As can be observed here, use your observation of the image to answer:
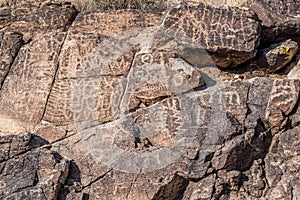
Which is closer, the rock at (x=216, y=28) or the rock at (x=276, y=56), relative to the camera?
the rock at (x=216, y=28)

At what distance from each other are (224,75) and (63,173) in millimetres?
2175

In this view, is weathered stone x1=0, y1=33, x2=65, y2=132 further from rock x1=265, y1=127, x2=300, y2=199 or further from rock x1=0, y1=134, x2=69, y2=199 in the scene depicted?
rock x1=265, y1=127, x2=300, y2=199

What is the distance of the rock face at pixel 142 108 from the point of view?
4.62 metres

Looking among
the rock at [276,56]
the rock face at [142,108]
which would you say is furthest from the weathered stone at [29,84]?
the rock at [276,56]

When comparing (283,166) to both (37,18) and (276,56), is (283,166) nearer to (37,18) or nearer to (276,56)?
(276,56)

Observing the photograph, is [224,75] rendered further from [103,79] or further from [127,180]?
[127,180]

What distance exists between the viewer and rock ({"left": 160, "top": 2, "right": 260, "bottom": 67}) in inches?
209

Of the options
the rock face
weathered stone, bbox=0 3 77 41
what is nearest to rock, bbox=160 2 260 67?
the rock face

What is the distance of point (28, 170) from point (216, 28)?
253 centimetres

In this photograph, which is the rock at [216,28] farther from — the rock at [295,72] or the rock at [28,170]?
the rock at [28,170]

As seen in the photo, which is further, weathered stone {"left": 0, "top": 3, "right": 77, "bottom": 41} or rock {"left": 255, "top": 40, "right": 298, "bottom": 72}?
weathered stone {"left": 0, "top": 3, "right": 77, "bottom": 41}

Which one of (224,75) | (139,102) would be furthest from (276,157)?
(139,102)

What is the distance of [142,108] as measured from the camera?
16.6ft

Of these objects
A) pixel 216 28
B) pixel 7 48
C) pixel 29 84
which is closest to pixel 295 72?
pixel 216 28
